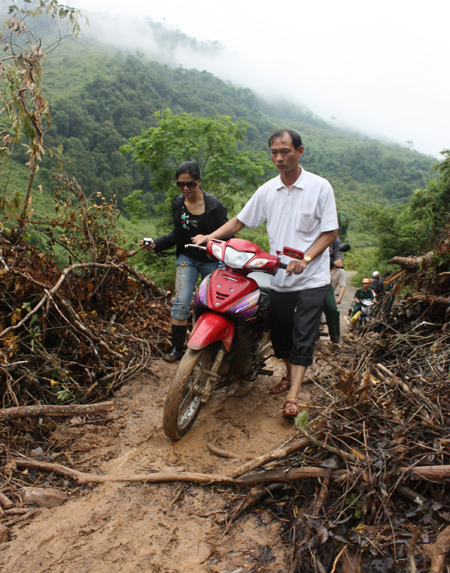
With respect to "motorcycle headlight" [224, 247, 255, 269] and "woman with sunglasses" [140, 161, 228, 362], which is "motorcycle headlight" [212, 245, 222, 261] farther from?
"woman with sunglasses" [140, 161, 228, 362]

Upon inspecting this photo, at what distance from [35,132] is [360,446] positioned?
3.91 m

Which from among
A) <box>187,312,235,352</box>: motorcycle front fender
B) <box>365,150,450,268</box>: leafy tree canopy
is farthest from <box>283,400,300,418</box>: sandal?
<box>365,150,450,268</box>: leafy tree canopy

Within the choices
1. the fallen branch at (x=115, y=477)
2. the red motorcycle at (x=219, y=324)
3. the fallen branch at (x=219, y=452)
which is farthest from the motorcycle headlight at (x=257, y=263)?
the fallen branch at (x=115, y=477)

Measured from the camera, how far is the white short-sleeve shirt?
310 cm

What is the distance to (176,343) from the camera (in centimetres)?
422

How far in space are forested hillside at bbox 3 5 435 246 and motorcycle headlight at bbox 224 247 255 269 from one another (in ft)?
79.2

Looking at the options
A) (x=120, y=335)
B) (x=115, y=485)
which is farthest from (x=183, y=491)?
(x=120, y=335)

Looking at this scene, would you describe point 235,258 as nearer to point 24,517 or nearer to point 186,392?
point 186,392

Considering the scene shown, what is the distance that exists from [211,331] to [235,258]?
59 cm

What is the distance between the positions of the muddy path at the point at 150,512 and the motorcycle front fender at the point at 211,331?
75 centimetres

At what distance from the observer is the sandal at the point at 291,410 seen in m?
3.09

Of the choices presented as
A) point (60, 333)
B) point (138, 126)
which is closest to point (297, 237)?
point (60, 333)

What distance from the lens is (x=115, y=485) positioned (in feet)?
7.81

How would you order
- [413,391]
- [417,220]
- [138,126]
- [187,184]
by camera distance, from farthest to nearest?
[138,126] < [417,220] < [187,184] < [413,391]
